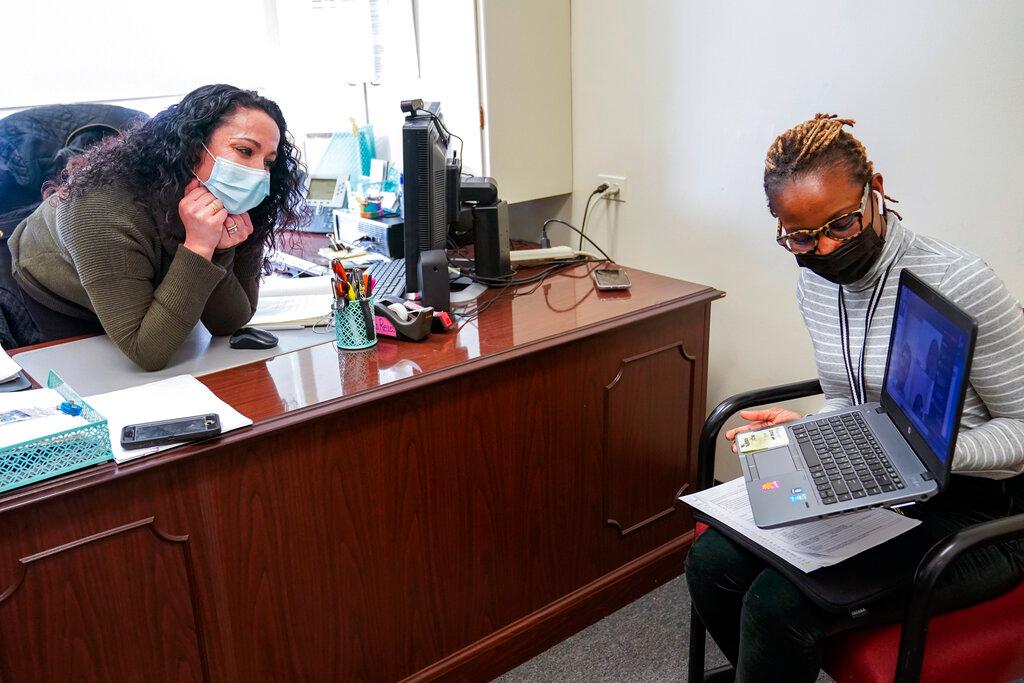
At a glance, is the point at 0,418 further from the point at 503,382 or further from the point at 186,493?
the point at 503,382

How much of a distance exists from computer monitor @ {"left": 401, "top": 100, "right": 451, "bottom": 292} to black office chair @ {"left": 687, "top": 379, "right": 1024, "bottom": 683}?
107cm

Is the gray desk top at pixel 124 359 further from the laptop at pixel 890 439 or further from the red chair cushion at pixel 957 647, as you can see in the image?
the red chair cushion at pixel 957 647

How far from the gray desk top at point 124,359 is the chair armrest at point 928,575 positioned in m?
1.08

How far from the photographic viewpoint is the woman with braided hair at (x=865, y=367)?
3.78ft

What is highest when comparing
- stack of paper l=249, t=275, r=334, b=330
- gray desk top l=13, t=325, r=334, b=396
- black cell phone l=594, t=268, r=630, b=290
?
black cell phone l=594, t=268, r=630, b=290

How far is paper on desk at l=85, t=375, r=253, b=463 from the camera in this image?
4.05 feet

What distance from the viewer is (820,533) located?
1.24 meters

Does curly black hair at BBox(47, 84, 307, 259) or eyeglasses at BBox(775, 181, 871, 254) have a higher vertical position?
curly black hair at BBox(47, 84, 307, 259)

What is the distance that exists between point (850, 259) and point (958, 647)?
57cm

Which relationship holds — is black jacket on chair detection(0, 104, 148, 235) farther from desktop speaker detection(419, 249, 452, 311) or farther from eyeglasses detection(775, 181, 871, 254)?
eyeglasses detection(775, 181, 871, 254)

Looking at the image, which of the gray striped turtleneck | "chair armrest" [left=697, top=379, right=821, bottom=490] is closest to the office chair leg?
"chair armrest" [left=697, top=379, right=821, bottom=490]

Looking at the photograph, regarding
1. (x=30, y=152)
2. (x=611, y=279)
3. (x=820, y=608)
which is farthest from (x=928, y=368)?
(x=30, y=152)

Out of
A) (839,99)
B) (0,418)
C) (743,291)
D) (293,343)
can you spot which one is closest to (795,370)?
(743,291)

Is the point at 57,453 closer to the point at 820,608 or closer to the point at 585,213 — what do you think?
the point at 820,608
